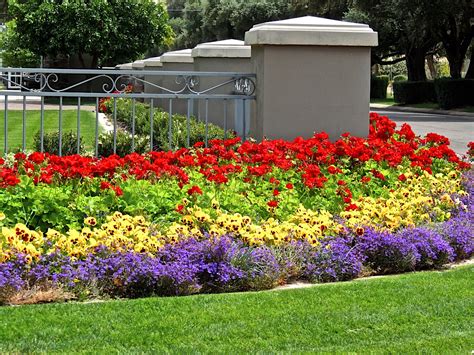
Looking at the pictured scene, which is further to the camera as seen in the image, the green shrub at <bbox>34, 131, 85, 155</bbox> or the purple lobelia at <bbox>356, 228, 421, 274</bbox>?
the green shrub at <bbox>34, 131, 85, 155</bbox>

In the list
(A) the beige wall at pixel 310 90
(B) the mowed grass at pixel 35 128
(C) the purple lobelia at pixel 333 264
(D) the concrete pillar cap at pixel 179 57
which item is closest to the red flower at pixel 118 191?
(C) the purple lobelia at pixel 333 264

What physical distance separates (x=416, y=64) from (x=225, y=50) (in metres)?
36.5

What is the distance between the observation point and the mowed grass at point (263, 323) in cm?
448

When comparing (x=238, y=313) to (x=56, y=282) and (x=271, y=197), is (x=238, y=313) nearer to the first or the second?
(x=56, y=282)

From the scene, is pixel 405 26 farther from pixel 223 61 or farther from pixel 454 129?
pixel 223 61

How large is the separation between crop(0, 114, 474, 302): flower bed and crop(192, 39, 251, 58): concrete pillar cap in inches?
172

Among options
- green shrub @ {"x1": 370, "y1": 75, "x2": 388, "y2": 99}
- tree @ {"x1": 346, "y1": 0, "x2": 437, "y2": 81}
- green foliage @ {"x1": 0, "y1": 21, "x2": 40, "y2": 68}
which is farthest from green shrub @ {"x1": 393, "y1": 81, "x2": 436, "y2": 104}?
green foliage @ {"x1": 0, "y1": 21, "x2": 40, "y2": 68}

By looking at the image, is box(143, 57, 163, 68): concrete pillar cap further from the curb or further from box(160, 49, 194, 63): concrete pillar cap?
the curb

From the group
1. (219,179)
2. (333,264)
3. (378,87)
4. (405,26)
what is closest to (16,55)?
(405,26)

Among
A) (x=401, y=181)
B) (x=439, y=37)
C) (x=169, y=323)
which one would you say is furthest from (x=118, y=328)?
(x=439, y=37)

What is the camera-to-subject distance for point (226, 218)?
20.6 ft

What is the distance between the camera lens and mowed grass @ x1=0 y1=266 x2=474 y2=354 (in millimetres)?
4480

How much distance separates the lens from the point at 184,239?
5941 mm

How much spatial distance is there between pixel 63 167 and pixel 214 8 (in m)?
59.2
